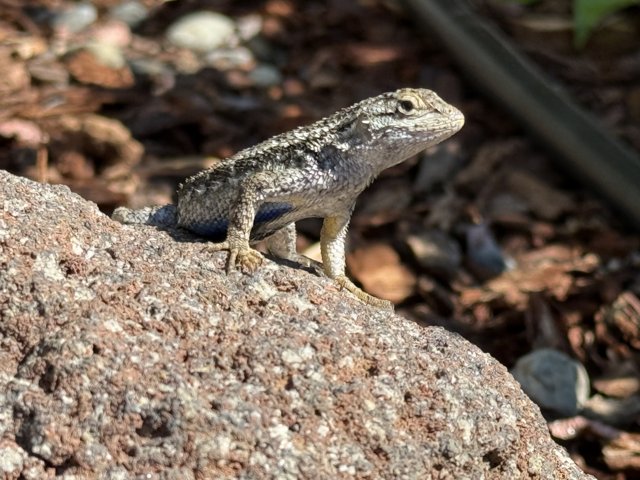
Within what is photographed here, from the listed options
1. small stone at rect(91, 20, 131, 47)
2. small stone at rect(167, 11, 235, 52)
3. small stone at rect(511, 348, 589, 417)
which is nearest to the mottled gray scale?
small stone at rect(511, 348, 589, 417)

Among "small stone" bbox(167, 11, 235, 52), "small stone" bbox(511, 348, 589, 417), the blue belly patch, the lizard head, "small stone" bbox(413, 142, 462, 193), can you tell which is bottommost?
"small stone" bbox(167, 11, 235, 52)

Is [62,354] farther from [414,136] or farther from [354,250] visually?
[354,250]

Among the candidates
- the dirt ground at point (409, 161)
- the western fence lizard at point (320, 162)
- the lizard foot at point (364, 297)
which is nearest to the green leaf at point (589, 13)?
the dirt ground at point (409, 161)

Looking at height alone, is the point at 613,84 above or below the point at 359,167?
below

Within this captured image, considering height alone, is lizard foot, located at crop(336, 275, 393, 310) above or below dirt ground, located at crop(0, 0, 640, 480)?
above

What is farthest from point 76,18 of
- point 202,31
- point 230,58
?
point 230,58

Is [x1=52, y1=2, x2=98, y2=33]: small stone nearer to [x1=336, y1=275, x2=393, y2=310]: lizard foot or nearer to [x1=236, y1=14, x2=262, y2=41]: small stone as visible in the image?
[x1=236, y1=14, x2=262, y2=41]: small stone

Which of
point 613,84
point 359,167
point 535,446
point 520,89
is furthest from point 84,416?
point 613,84
